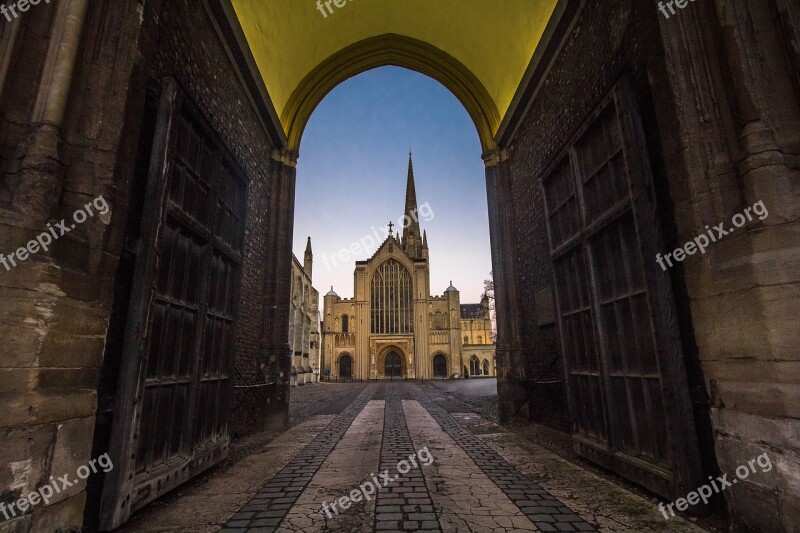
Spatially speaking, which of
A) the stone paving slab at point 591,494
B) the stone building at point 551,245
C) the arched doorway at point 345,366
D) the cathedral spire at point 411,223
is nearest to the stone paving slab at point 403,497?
the stone paving slab at point 591,494

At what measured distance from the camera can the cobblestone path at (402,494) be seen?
9.46 feet

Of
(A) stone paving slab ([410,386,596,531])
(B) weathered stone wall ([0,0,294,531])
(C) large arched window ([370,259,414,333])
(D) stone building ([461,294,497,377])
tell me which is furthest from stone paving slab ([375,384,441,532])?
(D) stone building ([461,294,497,377])

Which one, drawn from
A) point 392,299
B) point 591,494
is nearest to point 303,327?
point 392,299

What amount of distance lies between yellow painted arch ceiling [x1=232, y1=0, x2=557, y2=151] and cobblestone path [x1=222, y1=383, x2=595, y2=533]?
7.01 m

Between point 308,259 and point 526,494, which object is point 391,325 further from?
point 526,494

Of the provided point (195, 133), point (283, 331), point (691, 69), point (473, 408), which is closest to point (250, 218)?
point (283, 331)

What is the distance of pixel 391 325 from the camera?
45.2 meters

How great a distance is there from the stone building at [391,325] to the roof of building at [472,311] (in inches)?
748

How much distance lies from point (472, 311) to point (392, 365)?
27.6 metres

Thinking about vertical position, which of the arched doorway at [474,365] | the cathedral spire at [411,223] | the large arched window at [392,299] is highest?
the cathedral spire at [411,223]

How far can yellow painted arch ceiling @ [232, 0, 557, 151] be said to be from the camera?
7418 millimetres

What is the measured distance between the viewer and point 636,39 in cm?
427

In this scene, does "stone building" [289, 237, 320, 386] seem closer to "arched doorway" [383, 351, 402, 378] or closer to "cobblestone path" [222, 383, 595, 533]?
"arched doorway" [383, 351, 402, 378]

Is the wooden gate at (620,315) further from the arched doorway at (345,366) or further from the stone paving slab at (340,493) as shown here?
the arched doorway at (345,366)
